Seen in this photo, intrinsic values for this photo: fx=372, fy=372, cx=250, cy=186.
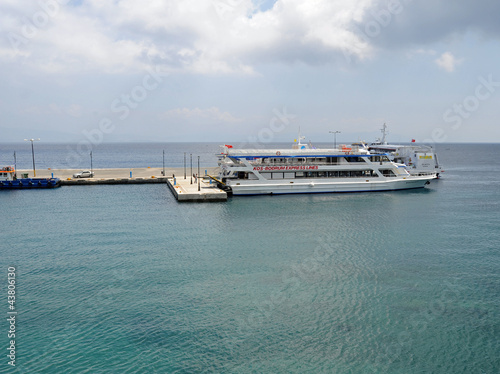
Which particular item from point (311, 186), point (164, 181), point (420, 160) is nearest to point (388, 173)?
point (311, 186)

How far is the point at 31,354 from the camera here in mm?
15758

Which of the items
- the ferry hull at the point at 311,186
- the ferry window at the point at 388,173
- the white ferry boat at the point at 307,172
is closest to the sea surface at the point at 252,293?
the ferry hull at the point at 311,186

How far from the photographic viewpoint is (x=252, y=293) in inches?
839

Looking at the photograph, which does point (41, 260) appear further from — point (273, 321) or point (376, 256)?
point (376, 256)

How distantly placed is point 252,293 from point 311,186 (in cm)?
3518

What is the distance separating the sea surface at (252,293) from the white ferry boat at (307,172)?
13579mm

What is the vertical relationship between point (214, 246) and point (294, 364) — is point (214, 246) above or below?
above

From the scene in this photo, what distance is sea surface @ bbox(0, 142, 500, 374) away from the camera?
51.6ft

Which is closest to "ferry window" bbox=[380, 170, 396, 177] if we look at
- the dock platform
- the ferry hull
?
the ferry hull

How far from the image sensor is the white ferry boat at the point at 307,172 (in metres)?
53.9

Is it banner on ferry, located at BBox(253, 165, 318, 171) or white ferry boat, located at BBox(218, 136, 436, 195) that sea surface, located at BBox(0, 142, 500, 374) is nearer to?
white ferry boat, located at BBox(218, 136, 436, 195)

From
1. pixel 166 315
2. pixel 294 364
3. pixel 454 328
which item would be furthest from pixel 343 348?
pixel 166 315

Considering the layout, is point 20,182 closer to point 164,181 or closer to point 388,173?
point 164,181

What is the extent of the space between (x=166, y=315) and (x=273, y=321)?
Result: 544 centimetres
